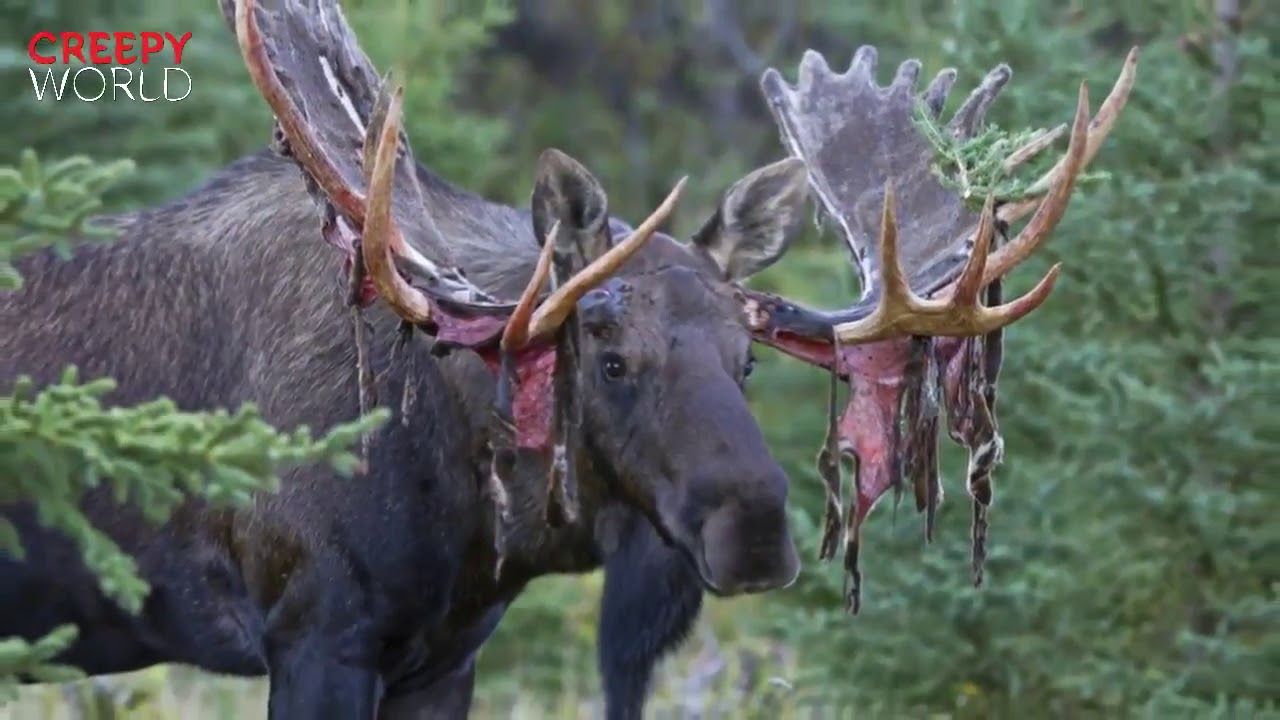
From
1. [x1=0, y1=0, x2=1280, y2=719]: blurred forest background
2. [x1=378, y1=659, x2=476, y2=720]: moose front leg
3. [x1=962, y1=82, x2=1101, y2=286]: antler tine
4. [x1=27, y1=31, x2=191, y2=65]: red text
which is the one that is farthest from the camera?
[x1=27, y1=31, x2=191, y2=65]: red text

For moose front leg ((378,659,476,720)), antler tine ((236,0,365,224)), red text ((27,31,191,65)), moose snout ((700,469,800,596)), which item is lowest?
moose front leg ((378,659,476,720))

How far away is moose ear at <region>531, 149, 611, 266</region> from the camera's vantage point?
577 centimetres

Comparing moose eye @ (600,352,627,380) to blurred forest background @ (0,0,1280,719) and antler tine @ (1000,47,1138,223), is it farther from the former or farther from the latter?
blurred forest background @ (0,0,1280,719)

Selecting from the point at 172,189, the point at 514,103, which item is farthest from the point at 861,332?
the point at 514,103

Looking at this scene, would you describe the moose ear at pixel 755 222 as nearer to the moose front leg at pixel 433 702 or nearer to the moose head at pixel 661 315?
the moose head at pixel 661 315

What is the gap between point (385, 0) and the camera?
44.4ft

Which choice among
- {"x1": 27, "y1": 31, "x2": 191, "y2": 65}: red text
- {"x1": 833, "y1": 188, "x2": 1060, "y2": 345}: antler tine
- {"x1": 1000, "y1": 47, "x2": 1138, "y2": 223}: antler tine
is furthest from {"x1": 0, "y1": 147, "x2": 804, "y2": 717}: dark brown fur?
{"x1": 27, "y1": 31, "x2": 191, "y2": 65}: red text

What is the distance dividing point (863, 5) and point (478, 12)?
485 centimetres

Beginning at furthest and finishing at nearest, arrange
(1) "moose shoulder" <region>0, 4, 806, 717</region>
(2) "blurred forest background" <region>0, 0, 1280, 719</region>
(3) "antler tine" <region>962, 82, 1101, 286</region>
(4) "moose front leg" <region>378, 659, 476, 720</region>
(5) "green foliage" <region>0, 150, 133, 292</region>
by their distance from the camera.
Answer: (2) "blurred forest background" <region>0, 0, 1280, 719</region> → (4) "moose front leg" <region>378, 659, 476, 720</region> → (1) "moose shoulder" <region>0, 4, 806, 717</region> → (3) "antler tine" <region>962, 82, 1101, 286</region> → (5) "green foliage" <region>0, 150, 133, 292</region>

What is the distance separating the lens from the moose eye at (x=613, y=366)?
19.0ft

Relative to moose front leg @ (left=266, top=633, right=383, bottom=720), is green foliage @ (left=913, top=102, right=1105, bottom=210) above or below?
above

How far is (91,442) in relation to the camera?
13.2 ft

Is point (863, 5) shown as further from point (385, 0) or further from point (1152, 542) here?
point (1152, 542)

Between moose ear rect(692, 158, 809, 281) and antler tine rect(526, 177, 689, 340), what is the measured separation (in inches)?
16.6
